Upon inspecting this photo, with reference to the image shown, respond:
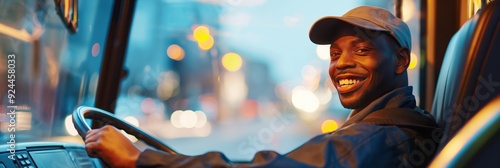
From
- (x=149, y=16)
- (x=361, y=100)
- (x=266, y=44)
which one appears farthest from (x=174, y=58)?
(x=361, y=100)

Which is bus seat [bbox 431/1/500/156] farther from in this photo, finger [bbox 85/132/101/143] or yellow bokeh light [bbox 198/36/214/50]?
yellow bokeh light [bbox 198/36/214/50]

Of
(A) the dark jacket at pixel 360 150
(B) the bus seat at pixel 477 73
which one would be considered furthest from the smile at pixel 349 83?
(B) the bus seat at pixel 477 73

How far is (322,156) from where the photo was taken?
4.57 feet

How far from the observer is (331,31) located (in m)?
1.90

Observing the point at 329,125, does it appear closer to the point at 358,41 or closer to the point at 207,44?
the point at 207,44

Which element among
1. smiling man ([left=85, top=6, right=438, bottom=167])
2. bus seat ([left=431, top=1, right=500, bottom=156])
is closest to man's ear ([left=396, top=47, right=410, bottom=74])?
smiling man ([left=85, top=6, right=438, bottom=167])

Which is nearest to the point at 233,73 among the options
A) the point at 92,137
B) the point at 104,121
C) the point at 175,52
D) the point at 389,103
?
the point at 175,52

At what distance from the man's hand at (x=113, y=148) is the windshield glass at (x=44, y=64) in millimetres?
716

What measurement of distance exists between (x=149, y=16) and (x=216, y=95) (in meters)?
0.54

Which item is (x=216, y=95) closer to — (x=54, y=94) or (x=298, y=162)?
(x=54, y=94)

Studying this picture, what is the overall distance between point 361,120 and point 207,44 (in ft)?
5.71

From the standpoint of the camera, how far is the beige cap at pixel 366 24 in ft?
5.70

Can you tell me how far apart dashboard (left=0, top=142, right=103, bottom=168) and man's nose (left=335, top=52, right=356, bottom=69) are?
2.34 ft

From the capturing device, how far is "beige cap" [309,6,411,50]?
1736mm
